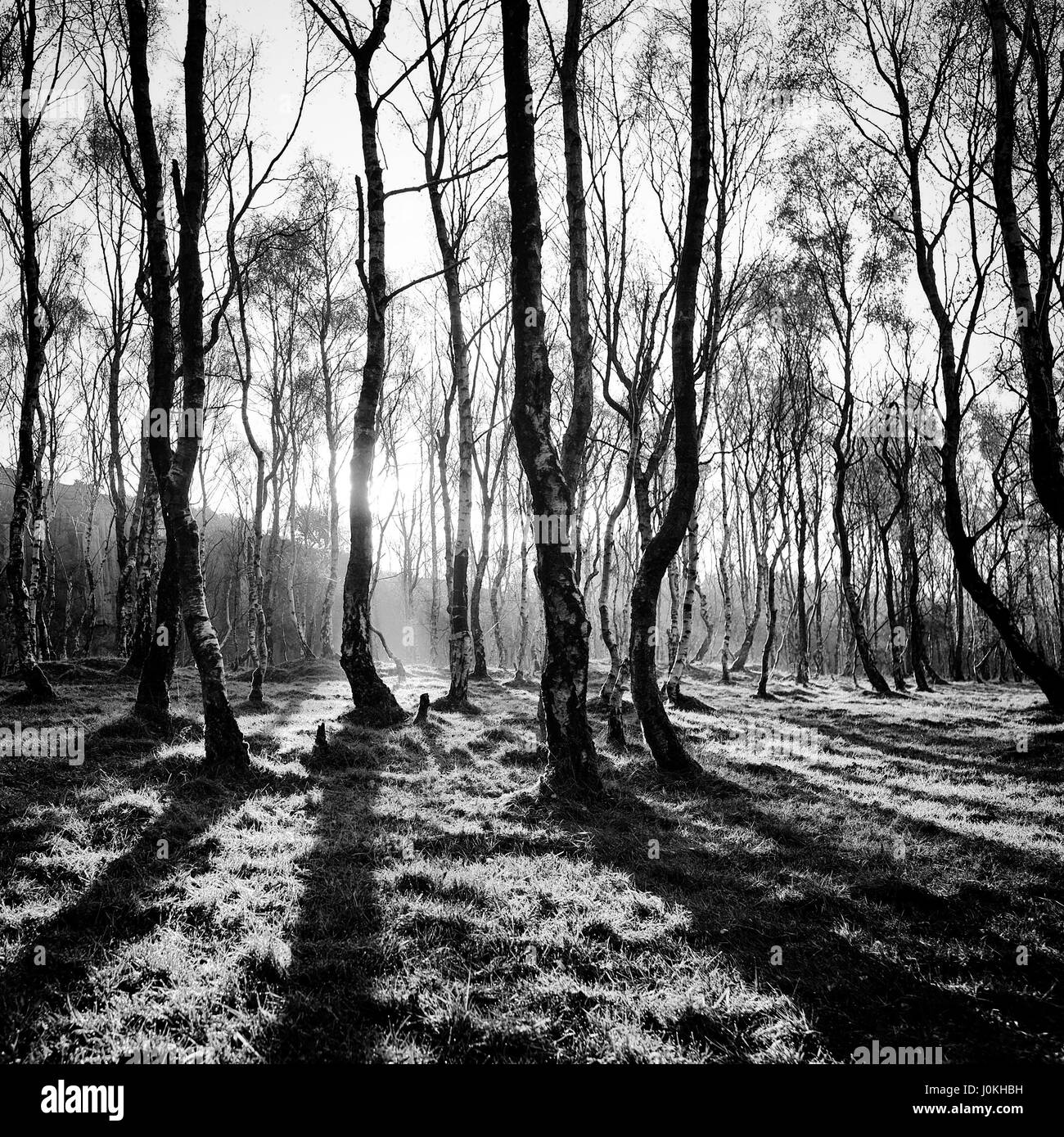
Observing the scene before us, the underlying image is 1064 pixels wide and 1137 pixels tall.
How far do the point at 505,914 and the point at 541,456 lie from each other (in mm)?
4214

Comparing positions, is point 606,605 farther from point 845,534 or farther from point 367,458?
point 845,534

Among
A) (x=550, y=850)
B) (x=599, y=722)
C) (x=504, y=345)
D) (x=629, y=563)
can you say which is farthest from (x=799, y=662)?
(x=550, y=850)

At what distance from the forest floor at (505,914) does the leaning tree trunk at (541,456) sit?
70cm

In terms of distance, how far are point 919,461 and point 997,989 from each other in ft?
94.0

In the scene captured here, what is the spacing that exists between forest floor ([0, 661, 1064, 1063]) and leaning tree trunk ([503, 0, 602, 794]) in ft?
Result: 2.30

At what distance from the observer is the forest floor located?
2658 millimetres

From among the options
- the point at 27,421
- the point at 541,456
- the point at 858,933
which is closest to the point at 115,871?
the point at 858,933

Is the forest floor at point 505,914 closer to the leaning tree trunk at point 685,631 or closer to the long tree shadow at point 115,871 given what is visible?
the long tree shadow at point 115,871

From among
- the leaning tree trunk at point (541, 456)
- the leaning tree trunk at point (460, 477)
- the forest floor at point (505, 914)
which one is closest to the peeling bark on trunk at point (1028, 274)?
the forest floor at point (505, 914)

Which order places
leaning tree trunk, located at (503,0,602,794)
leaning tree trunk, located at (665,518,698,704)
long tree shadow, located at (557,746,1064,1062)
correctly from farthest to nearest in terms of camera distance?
leaning tree trunk, located at (665,518,698,704) < leaning tree trunk, located at (503,0,602,794) < long tree shadow, located at (557,746,1064,1062)

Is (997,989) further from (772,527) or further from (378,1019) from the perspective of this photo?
(772,527)

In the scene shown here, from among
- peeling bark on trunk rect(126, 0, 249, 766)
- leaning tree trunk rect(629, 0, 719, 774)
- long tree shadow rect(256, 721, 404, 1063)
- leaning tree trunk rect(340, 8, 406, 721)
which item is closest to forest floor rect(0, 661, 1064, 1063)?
long tree shadow rect(256, 721, 404, 1063)

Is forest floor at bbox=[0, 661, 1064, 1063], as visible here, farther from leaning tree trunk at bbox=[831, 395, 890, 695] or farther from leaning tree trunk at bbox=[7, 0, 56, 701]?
leaning tree trunk at bbox=[831, 395, 890, 695]

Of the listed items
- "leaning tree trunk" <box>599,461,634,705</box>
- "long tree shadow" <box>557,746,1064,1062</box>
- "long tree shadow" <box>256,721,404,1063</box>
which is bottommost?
"long tree shadow" <box>557,746,1064,1062</box>
